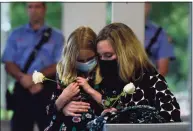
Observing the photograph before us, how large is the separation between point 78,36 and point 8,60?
0.74m

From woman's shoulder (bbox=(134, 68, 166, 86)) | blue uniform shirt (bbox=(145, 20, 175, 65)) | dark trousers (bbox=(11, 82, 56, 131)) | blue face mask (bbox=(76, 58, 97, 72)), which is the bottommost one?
dark trousers (bbox=(11, 82, 56, 131))

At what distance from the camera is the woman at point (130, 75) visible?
327cm

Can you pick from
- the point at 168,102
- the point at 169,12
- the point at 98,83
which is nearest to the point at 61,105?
the point at 98,83

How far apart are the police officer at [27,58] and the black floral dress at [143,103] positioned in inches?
26.4

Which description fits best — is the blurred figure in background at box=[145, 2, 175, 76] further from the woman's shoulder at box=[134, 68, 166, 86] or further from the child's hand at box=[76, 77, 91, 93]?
the child's hand at box=[76, 77, 91, 93]

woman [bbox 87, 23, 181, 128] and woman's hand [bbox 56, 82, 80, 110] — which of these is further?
woman's hand [bbox 56, 82, 80, 110]

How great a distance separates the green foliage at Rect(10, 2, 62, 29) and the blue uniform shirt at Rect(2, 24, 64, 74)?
42 millimetres

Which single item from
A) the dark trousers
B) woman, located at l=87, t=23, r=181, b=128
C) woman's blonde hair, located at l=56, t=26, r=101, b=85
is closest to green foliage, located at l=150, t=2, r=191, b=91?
woman, located at l=87, t=23, r=181, b=128

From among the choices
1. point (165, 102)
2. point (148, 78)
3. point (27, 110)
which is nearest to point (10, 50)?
point (27, 110)

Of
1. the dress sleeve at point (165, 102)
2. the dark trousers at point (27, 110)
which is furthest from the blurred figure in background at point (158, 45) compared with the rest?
the dark trousers at point (27, 110)

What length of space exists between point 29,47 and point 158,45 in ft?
2.94

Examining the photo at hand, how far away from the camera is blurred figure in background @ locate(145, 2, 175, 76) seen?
3.83m

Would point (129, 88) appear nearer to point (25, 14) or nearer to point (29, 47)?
point (29, 47)

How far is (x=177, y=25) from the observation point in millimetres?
3904
